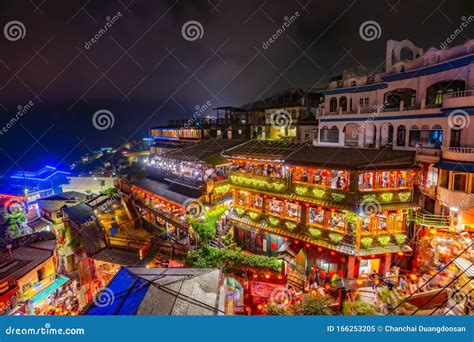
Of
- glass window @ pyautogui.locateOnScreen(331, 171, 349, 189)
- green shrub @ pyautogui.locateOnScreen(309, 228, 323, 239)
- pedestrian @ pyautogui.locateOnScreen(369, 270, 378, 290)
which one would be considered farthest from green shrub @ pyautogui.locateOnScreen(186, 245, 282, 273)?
glass window @ pyautogui.locateOnScreen(331, 171, 349, 189)

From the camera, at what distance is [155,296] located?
6.57 m

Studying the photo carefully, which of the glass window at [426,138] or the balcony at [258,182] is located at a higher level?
the glass window at [426,138]

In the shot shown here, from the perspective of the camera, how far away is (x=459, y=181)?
12.6 metres

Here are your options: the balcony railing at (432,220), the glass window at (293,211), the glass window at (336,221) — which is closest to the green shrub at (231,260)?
the glass window at (293,211)

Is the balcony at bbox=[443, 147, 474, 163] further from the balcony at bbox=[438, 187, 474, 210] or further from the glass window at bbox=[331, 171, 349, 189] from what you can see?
the glass window at bbox=[331, 171, 349, 189]

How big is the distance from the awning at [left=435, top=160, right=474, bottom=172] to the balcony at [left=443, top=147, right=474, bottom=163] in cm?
23

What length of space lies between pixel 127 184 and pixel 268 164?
17.3 meters

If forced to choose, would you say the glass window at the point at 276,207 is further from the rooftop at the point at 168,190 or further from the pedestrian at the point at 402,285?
the pedestrian at the point at 402,285

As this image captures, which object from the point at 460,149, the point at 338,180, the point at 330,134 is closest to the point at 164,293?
the point at 338,180

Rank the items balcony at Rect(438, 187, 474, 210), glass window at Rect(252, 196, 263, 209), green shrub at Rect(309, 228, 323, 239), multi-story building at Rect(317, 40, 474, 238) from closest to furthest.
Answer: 1. balcony at Rect(438, 187, 474, 210)
2. multi-story building at Rect(317, 40, 474, 238)
3. green shrub at Rect(309, 228, 323, 239)
4. glass window at Rect(252, 196, 263, 209)

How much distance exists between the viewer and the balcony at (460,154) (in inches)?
471

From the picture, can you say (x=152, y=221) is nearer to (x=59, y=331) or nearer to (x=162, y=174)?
(x=162, y=174)

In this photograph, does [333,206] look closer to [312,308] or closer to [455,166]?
[455,166]

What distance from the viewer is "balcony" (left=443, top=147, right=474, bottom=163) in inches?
471
